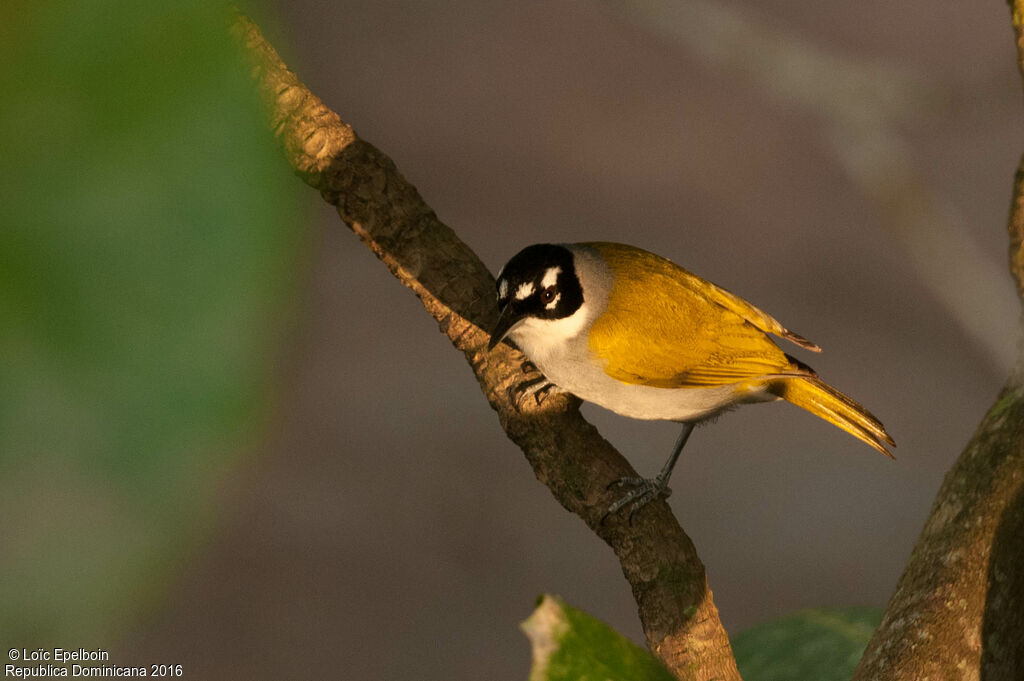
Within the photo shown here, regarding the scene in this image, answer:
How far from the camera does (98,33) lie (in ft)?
0.61

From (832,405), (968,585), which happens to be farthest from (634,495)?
(832,405)

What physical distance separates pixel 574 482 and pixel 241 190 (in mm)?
832

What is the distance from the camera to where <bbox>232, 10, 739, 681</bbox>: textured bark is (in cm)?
89

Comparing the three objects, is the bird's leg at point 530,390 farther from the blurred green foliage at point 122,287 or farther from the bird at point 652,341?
the blurred green foliage at point 122,287

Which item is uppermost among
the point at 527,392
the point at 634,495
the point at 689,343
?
the point at 689,343

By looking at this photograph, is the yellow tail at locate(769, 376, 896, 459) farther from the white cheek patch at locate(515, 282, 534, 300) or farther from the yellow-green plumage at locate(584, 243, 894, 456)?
the white cheek patch at locate(515, 282, 534, 300)

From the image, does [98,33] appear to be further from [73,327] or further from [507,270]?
[507,270]

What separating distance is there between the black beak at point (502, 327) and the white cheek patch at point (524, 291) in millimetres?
54

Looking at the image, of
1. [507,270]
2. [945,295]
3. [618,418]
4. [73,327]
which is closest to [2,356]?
[73,327]

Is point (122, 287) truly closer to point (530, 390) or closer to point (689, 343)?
point (530, 390)

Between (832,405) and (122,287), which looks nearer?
(122,287)

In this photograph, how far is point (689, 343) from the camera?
1366 millimetres

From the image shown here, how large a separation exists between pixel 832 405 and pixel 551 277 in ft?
1.45

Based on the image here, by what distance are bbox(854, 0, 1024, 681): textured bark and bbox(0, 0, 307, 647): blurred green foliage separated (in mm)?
594
